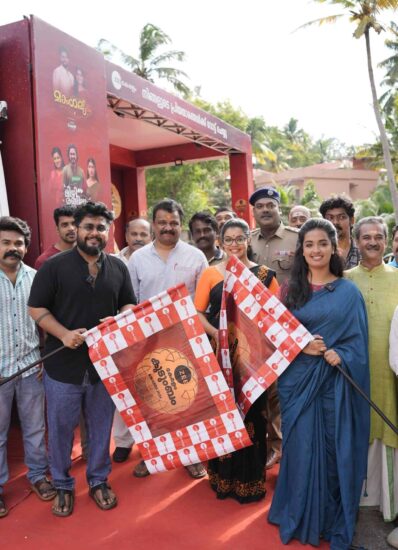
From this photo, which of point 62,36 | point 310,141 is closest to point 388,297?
point 62,36

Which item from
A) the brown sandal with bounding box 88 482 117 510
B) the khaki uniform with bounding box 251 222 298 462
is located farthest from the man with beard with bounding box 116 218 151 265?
the brown sandal with bounding box 88 482 117 510

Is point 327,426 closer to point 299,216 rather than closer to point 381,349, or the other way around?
point 381,349

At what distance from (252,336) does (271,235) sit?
58.3 inches

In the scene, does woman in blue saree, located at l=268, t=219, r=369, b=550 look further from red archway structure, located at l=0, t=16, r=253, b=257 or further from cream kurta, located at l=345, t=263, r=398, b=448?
red archway structure, located at l=0, t=16, r=253, b=257

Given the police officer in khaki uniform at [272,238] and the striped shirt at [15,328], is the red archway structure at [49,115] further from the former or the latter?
the police officer in khaki uniform at [272,238]

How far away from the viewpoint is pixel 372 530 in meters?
2.82

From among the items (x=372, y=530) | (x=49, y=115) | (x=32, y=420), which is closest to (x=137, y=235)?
(x=49, y=115)

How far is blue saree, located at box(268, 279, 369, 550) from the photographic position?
266 centimetres

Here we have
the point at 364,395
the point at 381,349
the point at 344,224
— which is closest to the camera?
the point at 364,395

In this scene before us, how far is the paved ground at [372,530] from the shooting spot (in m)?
2.69

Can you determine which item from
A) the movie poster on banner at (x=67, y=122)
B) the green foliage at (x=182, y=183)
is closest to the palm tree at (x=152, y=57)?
the green foliage at (x=182, y=183)

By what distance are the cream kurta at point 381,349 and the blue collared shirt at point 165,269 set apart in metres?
1.30

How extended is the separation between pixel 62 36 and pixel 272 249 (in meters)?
2.70

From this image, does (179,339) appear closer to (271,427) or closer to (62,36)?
(271,427)
